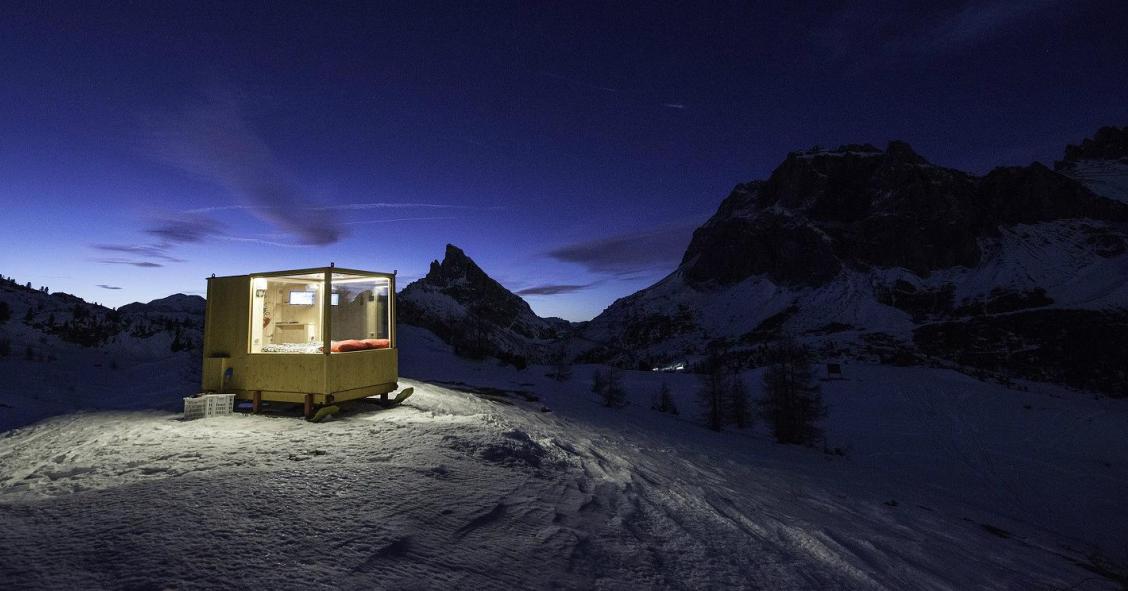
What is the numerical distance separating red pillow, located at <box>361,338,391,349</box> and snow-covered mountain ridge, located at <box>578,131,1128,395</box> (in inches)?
2984

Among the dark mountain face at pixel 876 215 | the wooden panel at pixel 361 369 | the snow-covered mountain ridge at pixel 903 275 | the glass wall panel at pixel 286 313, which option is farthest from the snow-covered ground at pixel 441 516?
the dark mountain face at pixel 876 215

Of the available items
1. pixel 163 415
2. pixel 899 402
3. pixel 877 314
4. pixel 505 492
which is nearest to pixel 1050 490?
pixel 899 402

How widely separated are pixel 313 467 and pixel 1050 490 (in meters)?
30.0

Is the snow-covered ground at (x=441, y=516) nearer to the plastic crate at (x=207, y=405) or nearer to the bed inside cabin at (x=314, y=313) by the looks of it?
the plastic crate at (x=207, y=405)

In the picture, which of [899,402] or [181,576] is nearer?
[181,576]

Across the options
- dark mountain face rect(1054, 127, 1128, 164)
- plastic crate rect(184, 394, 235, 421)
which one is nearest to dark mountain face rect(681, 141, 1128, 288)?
dark mountain face rect(1054, 127, 1128, 164)

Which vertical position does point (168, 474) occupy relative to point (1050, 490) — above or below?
above

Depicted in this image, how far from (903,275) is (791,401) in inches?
5380

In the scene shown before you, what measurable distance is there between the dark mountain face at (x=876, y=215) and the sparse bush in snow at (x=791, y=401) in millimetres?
130176

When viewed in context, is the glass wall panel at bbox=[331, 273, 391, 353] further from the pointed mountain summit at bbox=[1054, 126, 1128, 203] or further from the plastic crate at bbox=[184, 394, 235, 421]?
the pointed mountain summit at bbox=[1054, 126, 1128, 203]

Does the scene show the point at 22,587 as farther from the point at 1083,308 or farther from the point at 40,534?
the point at 1083,308

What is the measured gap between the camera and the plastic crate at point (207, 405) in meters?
9.14

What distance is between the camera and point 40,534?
12.1 ft

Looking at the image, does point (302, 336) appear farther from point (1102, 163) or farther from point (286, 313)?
point (1102, 163)
